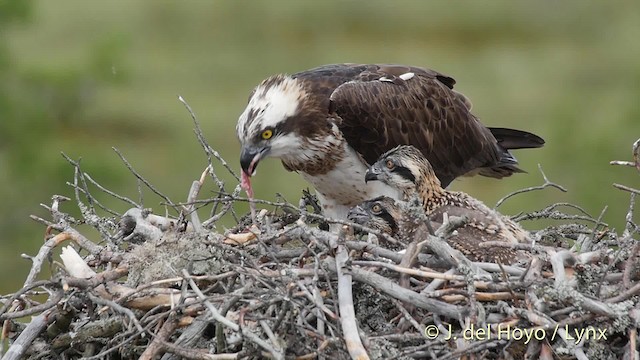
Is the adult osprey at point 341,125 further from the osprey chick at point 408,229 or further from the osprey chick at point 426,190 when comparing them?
the osprey chick at point 408,229

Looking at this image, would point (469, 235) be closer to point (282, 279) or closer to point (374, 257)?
point (374, 257)

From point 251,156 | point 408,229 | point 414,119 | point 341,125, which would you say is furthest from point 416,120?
point 408,229

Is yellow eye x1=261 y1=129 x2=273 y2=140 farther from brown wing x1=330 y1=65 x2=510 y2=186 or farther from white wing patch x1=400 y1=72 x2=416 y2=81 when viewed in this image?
white wing patch x1=400 y1=72 x2=416 y2=81

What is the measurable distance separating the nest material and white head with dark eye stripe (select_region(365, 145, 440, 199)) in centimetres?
51

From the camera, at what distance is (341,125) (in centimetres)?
698

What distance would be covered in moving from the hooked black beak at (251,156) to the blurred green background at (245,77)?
23.5 feet

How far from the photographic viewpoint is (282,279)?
5109 mm

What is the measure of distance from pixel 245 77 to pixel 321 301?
18263 mm

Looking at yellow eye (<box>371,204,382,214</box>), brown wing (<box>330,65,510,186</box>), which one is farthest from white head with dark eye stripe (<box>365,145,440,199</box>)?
brown wing (<box>330,65,510,186</box>)

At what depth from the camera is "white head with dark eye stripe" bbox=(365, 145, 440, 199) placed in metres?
6.09

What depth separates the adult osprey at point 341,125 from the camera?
6887 millimetres

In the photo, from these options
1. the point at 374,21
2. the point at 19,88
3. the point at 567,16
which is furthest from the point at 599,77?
the point at 19,88

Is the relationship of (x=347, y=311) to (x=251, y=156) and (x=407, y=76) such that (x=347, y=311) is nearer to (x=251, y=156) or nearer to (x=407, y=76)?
(x=251, y=156)

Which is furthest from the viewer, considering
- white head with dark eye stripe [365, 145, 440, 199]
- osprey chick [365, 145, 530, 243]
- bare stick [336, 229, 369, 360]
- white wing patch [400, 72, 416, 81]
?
white wing patch [400, 72, 416, 81]
